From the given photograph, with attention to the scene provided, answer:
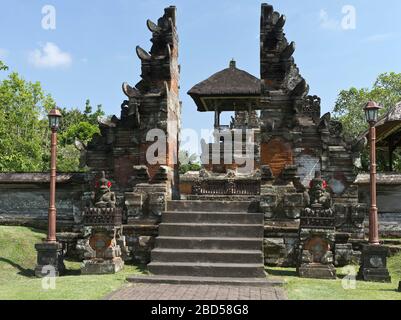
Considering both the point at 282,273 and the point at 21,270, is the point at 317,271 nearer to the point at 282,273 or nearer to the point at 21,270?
the point at 282,273

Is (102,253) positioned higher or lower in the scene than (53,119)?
lower

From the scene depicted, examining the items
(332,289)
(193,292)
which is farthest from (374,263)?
(193,292)

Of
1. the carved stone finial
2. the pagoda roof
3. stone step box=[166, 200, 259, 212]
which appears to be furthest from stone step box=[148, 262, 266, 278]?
the pagoda roof

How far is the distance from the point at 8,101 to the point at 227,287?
19.1m

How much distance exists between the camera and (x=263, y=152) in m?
11.3

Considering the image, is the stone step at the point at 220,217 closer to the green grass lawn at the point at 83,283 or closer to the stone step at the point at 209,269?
the green grass lawn at the point at 83,283

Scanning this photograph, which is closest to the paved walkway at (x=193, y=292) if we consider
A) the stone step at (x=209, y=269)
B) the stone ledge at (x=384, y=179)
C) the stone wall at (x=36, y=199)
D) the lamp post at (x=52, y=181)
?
the stone step at (x=209, y=269)

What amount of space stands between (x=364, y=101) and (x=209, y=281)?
26.1 meters

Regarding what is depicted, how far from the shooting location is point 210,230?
10164mm

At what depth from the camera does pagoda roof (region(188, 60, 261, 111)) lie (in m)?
26.2

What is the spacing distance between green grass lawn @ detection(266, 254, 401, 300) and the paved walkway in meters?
0.33

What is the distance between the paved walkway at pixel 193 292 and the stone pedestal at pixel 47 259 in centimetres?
222
